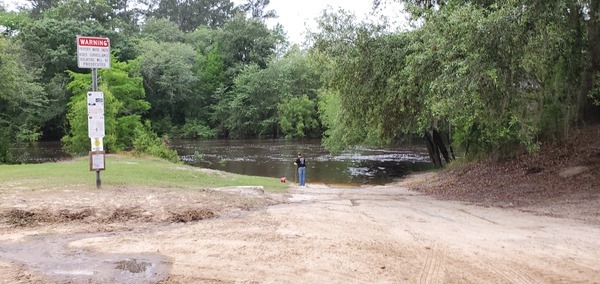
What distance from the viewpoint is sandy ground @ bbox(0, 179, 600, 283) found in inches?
215

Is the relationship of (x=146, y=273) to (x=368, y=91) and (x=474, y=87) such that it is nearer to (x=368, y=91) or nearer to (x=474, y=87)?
(x=474, y=87)

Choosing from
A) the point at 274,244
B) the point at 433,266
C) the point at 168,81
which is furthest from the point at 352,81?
the point at 168,81

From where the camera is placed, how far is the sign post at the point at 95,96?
11305mm

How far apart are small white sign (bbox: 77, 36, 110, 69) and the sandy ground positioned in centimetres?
327

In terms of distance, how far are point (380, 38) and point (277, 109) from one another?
5058 centimetres

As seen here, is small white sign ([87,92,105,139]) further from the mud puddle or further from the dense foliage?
the dense foliage

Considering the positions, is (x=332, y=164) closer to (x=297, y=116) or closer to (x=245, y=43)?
(x=297, y=116)

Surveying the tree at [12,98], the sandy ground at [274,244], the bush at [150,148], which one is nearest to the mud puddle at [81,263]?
the sandy ground at [274,244]

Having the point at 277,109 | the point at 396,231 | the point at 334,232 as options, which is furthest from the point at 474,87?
the point at 277,109

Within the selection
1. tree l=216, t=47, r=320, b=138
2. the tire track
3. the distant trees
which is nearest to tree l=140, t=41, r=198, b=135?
tree l=216, t=47, r=320, b=138

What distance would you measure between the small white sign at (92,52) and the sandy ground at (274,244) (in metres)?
3.27

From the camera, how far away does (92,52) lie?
1150 centimetres

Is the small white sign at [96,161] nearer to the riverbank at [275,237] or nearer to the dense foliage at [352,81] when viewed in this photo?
the riverbank at [275,237]

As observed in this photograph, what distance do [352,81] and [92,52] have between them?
9402 millimetres
